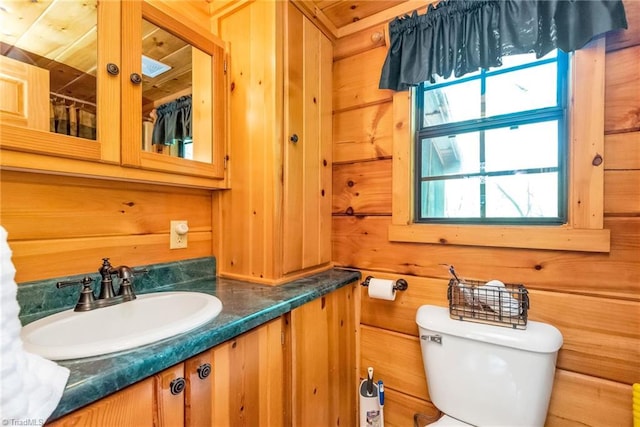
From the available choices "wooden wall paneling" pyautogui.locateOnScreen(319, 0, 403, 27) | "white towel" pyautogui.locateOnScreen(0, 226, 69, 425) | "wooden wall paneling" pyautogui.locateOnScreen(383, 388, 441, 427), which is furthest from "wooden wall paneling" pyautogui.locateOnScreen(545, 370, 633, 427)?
"wooden wall paneling" pyautogui.locateOnScreen(319, 0, 403, 27)

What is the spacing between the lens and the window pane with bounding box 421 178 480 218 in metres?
1.18

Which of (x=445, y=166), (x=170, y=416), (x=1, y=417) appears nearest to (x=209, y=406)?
(x=170, y=416)

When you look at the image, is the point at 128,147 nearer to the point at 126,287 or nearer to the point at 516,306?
the point at 126,287

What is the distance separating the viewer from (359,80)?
139cm

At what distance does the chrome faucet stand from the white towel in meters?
0.40

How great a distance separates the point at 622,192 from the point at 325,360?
116 cm

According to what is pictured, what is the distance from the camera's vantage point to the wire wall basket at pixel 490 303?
36.8 inches

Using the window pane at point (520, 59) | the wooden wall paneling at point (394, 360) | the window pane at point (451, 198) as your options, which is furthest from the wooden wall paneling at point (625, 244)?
the wooden wall paneling at point (394, 360)

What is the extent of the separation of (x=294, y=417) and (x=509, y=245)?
3.16 feet

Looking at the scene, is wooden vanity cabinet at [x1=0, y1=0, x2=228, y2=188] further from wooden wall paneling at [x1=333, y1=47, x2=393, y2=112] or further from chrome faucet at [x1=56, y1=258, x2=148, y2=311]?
wooden wall paneling at [x1=333, y1=47, x2=393, y2=112]

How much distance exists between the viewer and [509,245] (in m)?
1.04

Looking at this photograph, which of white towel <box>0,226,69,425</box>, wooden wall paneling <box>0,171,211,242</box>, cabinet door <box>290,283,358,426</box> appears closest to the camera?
white towel <box>0,226,69,425</box>

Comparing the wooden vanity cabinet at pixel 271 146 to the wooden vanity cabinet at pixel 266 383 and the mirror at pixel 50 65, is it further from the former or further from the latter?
the mirror at pixel 50 65

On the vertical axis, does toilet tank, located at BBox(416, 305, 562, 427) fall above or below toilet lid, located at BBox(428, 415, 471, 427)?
above
